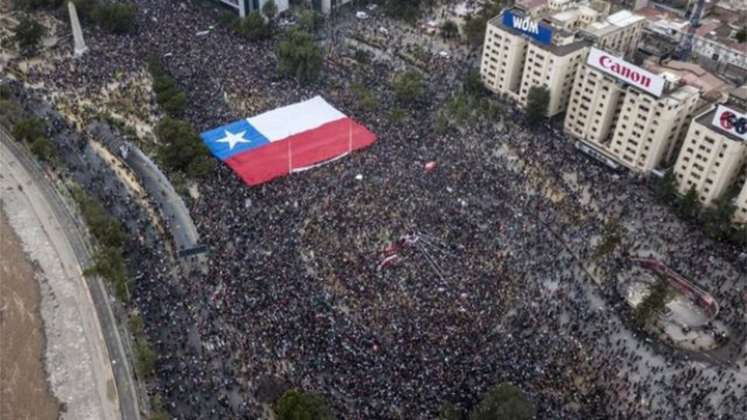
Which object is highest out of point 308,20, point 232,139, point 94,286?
point 308,20

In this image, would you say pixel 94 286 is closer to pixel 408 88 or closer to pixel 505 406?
pixel 505 406

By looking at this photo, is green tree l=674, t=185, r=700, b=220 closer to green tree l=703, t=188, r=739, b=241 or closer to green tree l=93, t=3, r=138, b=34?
green tree l=703, t=188, r=739, b=241

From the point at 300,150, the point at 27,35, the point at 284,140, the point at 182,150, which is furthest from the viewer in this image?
the point at 27,35

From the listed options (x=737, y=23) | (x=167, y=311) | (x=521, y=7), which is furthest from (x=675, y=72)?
(x=167, y=311)

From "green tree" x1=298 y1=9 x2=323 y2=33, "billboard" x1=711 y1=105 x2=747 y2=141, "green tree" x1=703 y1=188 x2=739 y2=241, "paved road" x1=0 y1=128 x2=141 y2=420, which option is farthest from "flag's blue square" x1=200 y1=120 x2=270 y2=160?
"billboard" x1=711 y1=105 x2=747 y2=141

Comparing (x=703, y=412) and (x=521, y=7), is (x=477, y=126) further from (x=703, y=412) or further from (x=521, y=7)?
(x=703, y=412)

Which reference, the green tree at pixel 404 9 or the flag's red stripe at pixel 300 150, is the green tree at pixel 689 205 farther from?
the green tree at pixel 404 9

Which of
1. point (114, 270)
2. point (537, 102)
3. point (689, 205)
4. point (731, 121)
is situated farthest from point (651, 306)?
point (114, 270)

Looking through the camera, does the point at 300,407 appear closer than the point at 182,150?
Yes
